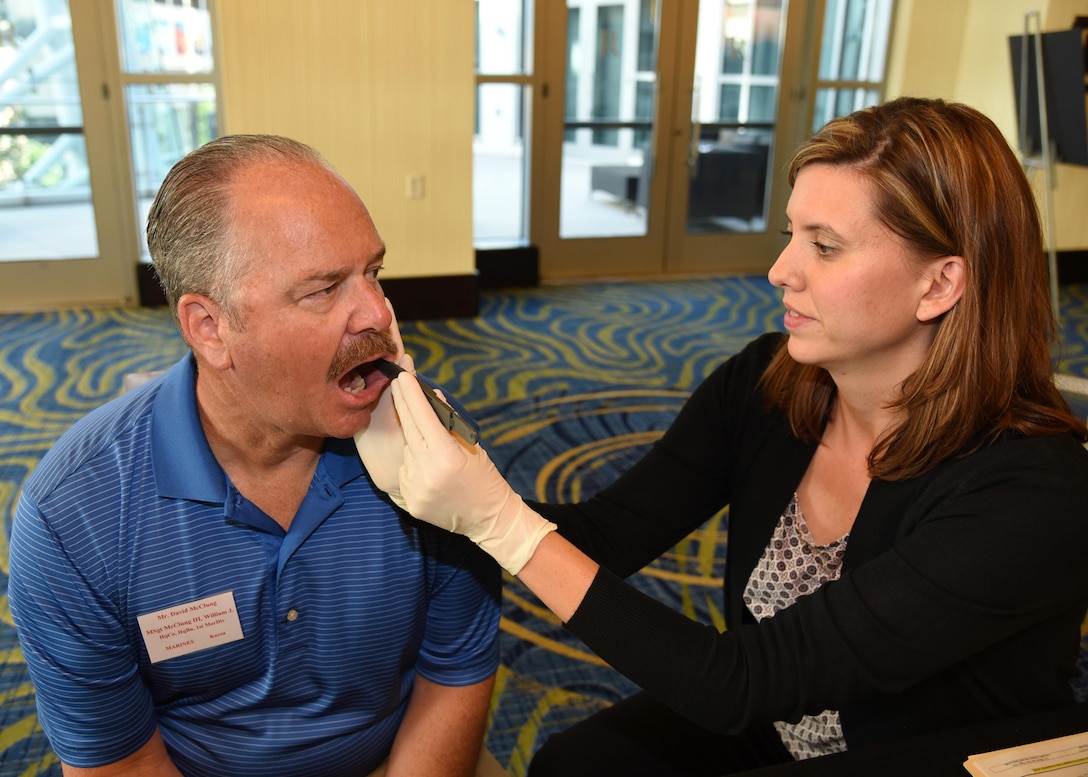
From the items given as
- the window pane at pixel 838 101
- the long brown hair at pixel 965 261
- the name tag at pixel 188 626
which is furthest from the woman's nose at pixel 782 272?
the window pane at pixel 838 101

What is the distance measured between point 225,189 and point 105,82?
4374 mm

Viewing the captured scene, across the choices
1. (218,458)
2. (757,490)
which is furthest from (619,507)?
(218,458)

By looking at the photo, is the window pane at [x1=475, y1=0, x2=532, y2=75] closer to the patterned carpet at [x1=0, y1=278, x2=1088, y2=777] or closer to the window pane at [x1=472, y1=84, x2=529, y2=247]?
the window pane at [x1=472, y1=84, x2=529, y2=247]

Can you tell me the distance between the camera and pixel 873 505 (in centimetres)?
132

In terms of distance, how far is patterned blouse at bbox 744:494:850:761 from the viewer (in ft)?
4.55

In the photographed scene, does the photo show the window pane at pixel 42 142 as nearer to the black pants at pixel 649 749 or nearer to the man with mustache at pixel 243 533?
the man with mustache at pixel 243 533

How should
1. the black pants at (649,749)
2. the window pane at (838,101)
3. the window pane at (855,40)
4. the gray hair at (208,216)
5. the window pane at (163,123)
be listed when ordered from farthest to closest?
the window pane at (838,101) → the window pane at (855,40) → the window pane at (163,123) → the black pants at (649,749) → the gray hair at (208,216)

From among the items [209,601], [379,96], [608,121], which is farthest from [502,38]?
[209,601]

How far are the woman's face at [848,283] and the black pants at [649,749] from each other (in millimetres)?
615

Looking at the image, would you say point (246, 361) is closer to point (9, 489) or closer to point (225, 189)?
point (225, 189)

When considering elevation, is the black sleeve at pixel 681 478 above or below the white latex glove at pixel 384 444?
below

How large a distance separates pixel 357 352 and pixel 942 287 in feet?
2.56

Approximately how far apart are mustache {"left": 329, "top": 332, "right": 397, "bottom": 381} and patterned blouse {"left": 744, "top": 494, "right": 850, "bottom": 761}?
69cm

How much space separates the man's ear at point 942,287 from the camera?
1.24 meters
